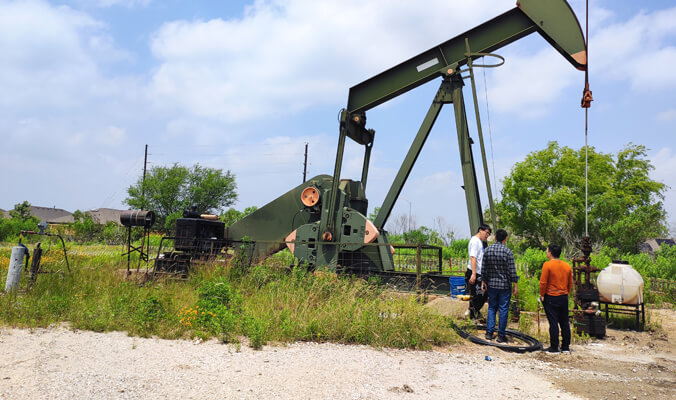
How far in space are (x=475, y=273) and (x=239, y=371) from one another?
12.5 ft

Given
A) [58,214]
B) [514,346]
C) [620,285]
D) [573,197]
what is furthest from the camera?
[58,214]

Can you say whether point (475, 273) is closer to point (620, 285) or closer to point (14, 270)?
point (620, 285)

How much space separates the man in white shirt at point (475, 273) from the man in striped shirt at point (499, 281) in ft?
1.55

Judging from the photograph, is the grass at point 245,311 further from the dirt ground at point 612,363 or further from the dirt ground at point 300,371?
the dirt ground at point 612,363

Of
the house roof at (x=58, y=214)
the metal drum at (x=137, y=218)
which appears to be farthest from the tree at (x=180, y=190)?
the metal drum at (x=137, y=218)

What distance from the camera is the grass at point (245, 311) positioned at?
553 cm

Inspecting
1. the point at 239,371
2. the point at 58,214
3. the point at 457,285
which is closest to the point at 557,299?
the point at 457,285

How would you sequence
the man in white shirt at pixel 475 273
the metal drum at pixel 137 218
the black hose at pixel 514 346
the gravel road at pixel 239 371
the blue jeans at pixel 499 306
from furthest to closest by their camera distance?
the metal drum at pixel 137 218 < the man in white shirt at pixel 475 273 < the blue jeans at pixel 499 306 < the black hose at pixel 514 346 < the gravel road at pixel 239 371

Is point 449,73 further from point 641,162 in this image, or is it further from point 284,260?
point 641,162

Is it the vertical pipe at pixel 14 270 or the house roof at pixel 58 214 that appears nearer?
the vertical pipe at pixel 14 270

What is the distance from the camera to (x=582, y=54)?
7777mm

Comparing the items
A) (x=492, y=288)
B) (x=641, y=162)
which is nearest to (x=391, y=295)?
(x=492, y=288)

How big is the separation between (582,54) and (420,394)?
687cm

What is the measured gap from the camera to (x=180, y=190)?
1929 inches
